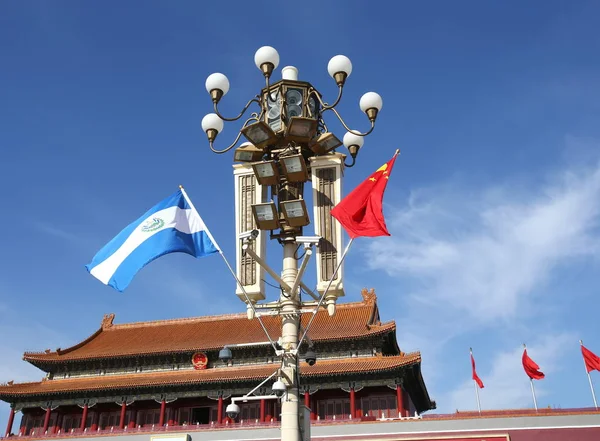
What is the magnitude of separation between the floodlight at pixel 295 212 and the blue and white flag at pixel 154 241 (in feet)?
5.79

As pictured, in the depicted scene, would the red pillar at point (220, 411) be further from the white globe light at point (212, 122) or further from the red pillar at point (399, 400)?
the white globe light at point (212, 122)

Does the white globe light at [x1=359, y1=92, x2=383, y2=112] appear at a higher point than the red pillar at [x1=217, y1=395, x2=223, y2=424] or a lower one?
higher

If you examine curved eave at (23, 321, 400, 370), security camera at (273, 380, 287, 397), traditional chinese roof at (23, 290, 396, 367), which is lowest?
security camera at (273, 380, 287, 397)

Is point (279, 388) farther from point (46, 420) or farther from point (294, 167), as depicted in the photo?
point (46, 420)

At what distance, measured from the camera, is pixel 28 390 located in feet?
116

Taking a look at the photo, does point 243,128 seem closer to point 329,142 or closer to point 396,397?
point 329,142

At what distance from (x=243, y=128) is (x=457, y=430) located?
20399mm

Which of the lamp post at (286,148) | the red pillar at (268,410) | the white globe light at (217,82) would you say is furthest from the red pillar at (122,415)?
the white globe light at (217,82)

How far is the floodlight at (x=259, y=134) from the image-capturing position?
10.3m

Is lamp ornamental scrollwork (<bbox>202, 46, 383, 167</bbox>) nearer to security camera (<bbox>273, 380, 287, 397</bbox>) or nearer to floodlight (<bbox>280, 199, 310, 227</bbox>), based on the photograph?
floodlight (<bbox>280, 199, 310, 227</bbox>)

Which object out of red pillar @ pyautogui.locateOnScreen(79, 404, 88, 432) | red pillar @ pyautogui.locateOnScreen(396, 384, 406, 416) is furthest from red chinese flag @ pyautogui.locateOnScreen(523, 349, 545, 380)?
red pillar @ pyautogui.locateOnScreen(79, 404, 88, 432)

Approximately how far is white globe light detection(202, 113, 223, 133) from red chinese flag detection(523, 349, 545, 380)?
22111mm

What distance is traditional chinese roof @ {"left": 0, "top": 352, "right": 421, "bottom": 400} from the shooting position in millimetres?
30000

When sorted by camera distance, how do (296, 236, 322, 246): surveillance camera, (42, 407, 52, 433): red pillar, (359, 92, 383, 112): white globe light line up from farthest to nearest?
1. (42, 407, 52, 433): red pillar
2. (359, 92, 383, 112): white globe light
3. (296, 236, 322, 246): surveillance camera
